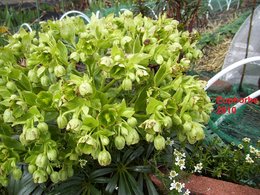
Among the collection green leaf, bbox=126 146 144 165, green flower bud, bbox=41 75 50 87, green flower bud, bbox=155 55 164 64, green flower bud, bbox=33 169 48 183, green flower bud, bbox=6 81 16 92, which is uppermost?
green flower bud, bbox=155 55 164 64

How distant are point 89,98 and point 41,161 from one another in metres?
0.25

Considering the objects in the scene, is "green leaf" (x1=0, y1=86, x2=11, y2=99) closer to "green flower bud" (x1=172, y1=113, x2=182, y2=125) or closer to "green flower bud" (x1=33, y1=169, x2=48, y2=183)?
"green flower bud" (x1=33, y1=169, x2=48, y2=183)

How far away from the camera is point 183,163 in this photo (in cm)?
155

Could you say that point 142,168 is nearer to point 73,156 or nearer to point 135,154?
point 135,154

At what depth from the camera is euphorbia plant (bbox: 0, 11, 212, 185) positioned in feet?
4.08

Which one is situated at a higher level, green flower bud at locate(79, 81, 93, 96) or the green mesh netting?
green flower bud at locate(79, 81, 93, 96)

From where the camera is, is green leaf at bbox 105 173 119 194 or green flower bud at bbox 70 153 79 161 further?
green leaf at bbox 105 173 119 194

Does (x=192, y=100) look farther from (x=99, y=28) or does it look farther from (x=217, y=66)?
(x=217, y=66)

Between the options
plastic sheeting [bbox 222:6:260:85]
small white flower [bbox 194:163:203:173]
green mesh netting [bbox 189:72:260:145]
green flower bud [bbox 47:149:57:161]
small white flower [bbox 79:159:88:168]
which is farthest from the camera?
plastic sheeting [bbox 222:6:260:85]

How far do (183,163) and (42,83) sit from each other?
0.61 m

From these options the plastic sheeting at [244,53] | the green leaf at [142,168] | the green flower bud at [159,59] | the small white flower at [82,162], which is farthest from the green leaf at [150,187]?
the plastic sheeting at [244,53]

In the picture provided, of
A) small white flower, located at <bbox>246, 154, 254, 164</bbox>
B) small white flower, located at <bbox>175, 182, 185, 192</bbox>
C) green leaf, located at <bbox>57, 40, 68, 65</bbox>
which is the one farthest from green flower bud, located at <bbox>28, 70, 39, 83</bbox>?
small white flower, located at <bbox>246, 154, 254, 164</bbox>

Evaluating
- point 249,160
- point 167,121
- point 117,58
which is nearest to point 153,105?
A: point 167,121

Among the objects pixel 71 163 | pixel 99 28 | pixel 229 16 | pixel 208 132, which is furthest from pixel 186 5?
pixel 229 16
